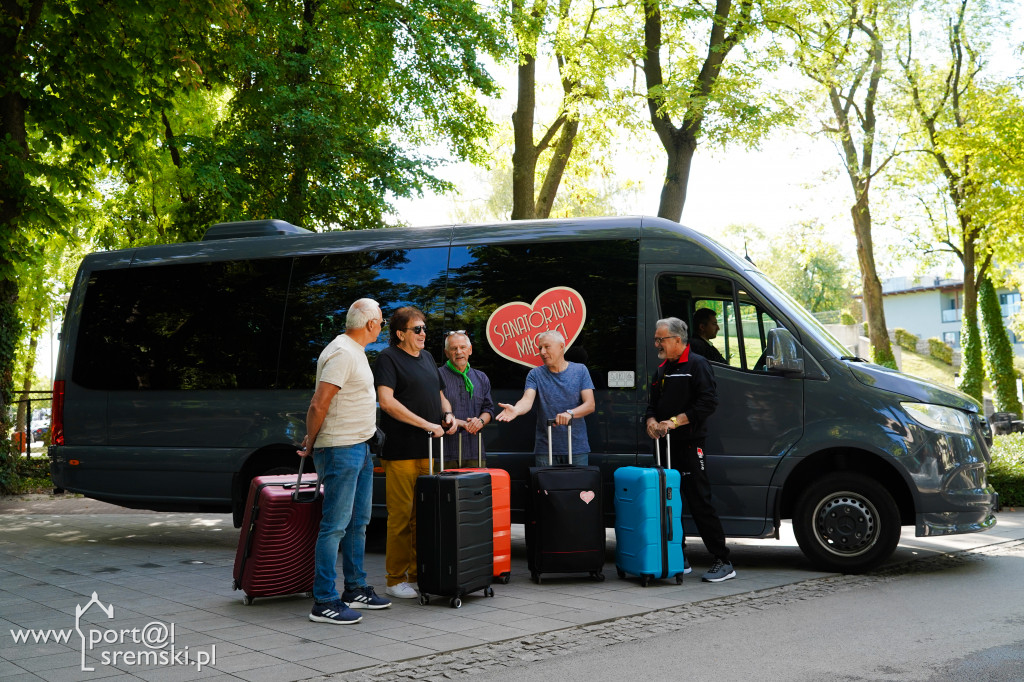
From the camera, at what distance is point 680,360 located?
293 inches

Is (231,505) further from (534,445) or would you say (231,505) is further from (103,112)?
(103,112)

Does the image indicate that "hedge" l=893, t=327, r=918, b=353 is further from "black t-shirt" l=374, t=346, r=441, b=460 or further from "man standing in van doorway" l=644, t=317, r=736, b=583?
"black t-shirt" l=374, t=346, r=441, b=460

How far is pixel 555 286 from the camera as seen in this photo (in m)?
8.44

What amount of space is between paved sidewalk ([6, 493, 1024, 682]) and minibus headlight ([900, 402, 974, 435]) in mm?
1467

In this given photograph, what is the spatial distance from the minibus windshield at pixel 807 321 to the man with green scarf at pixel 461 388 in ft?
7.99

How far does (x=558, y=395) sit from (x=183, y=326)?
4.06 m

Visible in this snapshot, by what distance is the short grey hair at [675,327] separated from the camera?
7391mm

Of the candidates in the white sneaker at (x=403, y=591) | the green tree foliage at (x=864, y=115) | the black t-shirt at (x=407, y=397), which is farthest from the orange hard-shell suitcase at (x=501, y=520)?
the green tree foliage at (x=864, y=115)

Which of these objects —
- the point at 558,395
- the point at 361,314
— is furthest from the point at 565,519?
the point at 361,314

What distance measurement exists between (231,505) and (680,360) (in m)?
4.49

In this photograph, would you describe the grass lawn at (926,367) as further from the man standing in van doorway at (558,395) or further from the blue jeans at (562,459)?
the man standing in van doorway at (558,395)

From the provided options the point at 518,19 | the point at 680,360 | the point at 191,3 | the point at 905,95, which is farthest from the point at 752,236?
the point at 680,360

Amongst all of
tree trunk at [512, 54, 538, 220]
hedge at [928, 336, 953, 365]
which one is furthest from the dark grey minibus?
hedge at [928, 336, 953, 365]

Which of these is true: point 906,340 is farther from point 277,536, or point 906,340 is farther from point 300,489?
point 277,536
